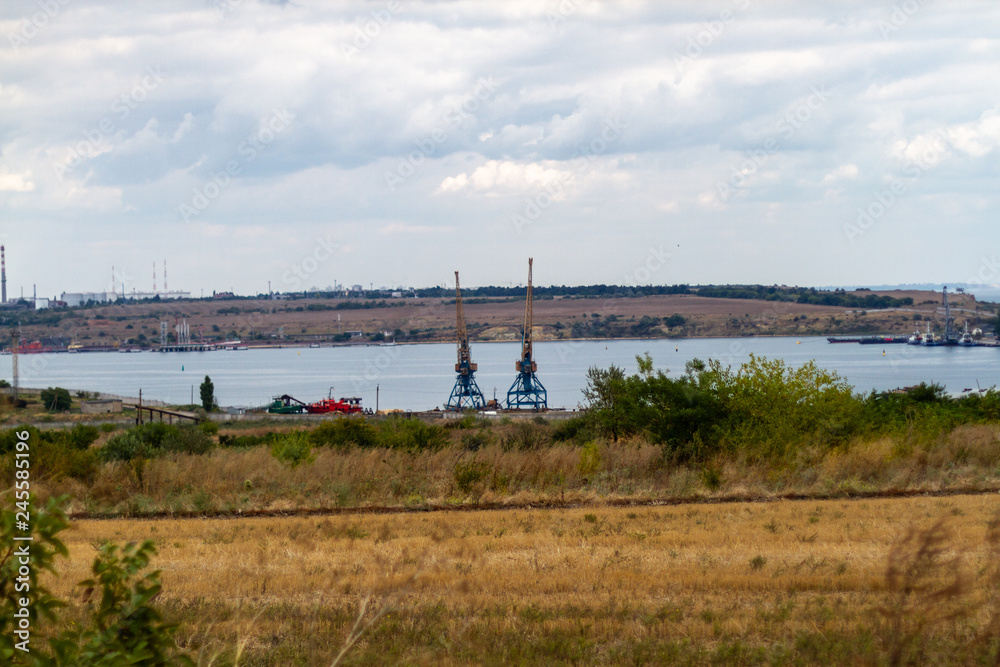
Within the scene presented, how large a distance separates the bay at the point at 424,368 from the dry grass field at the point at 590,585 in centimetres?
5849

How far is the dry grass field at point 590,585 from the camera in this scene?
496cm

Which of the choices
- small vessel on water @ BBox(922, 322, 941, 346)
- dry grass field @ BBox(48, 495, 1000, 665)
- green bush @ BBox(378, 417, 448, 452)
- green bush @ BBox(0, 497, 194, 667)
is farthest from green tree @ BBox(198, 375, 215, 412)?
small vessel on water @ BBox(922, 322, 941, 346)

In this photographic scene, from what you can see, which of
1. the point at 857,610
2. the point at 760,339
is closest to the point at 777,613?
the point at 857,610

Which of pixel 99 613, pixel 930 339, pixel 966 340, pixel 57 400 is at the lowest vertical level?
pixel 57 400

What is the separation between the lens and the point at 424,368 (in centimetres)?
13775

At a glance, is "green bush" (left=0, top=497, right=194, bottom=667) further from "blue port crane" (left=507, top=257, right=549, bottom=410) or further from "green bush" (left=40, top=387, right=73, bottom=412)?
"blue port crane" (left=507, top=257, right=549, bottom=410)

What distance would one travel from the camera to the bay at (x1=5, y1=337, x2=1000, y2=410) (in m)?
95.8

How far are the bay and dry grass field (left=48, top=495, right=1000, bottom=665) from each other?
192 feet

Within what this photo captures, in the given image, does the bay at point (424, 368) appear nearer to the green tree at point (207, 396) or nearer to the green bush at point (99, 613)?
the green tree at point (207, 396)

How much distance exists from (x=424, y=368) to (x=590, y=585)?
13073cm

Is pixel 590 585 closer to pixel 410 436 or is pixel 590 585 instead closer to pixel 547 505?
pixel 547 505

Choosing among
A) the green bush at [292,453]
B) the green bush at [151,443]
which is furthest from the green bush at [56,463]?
the green bush at [292,453]

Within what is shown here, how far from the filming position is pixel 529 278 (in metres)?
88.5

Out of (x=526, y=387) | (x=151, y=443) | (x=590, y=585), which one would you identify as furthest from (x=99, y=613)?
(x=526, y=387)
